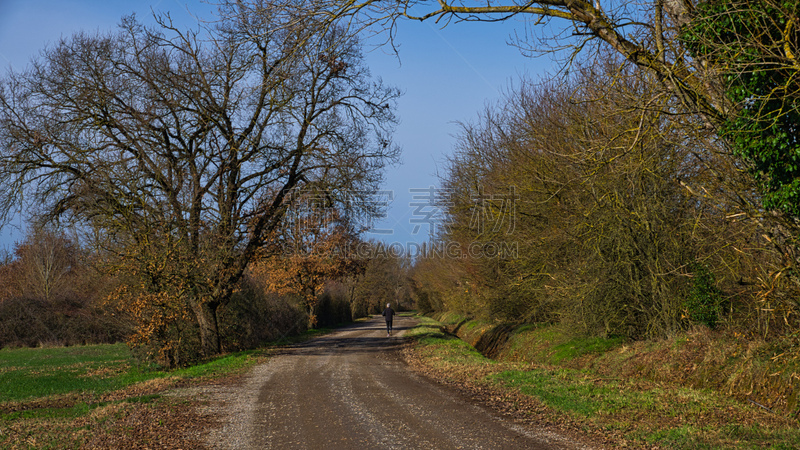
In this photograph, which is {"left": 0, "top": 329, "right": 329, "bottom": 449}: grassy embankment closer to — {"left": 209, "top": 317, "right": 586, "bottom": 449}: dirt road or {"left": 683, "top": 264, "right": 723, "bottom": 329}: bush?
{"left": 209, "top": 317, "right": 586, "bottom": 449}: dirt road

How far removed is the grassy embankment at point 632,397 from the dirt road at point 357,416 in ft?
3.06

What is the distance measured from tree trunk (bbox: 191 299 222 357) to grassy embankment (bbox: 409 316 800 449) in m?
7.96

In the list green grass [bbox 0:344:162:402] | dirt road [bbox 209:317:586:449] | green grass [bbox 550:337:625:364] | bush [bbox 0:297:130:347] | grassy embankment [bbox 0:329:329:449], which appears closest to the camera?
dirt road [bbox 209:317:586:449]

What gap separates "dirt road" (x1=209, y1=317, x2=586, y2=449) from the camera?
701cm

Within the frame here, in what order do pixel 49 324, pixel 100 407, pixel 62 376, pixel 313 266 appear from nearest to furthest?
pixel 100 407 → pixel 62 376 → pixel 49 324 → pixel 313 266

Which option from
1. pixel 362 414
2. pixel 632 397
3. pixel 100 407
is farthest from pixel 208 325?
pixel 632 397

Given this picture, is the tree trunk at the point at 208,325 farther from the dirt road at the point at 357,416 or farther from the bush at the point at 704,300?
the bush at the point at 704,300

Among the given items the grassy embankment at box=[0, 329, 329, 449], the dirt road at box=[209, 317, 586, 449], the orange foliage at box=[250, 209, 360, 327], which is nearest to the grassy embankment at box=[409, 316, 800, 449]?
the dirt road at box=[209, 317, 586, 449]

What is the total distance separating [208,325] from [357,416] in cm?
1200

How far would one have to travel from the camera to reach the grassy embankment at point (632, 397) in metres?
6.63

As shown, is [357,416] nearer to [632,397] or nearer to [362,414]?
[362,414]

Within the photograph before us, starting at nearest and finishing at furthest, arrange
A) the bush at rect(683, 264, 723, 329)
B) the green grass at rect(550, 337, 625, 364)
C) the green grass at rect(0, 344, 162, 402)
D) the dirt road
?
the dirt road, the bush at rect(683, 264, 723, 329), the green grass at rect(0, 344, 162, 402), the green grass at rect(550, 337, 625, 364)

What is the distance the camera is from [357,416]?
28.0 ft

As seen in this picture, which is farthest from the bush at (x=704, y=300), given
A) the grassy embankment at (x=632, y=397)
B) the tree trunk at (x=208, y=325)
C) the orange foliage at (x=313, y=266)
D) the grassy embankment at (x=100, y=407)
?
the orange foliage at (x=313, y=266)
